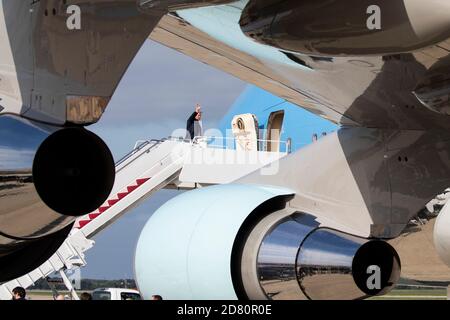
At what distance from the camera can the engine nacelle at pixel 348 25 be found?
12.3ft

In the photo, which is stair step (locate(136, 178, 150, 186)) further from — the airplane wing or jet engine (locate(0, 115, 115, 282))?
jet engine (locate(0, 115, 115, 282))

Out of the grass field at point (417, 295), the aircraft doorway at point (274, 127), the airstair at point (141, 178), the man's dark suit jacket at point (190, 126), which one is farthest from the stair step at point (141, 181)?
the grass field at point (417, 295)

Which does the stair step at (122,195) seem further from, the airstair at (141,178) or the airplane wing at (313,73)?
the airplane wing at (313,73)

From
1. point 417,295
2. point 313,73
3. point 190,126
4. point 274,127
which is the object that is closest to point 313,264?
point 313,73

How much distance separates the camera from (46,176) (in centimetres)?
541

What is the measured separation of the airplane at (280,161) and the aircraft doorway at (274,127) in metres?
3.95

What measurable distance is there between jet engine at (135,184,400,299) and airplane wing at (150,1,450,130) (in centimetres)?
80

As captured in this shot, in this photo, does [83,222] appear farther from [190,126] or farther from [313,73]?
[313,73]

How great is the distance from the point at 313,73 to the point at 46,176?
195cm

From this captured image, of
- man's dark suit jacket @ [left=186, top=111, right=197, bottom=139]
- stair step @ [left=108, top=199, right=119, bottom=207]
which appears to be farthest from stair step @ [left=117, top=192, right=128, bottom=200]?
man's dark suit jacket @ [left=186, top=111, right=197, bottom=139]

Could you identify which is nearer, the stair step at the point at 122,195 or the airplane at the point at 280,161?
the airplane at the point at 280,161

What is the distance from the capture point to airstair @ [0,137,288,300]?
1393 centimetres
